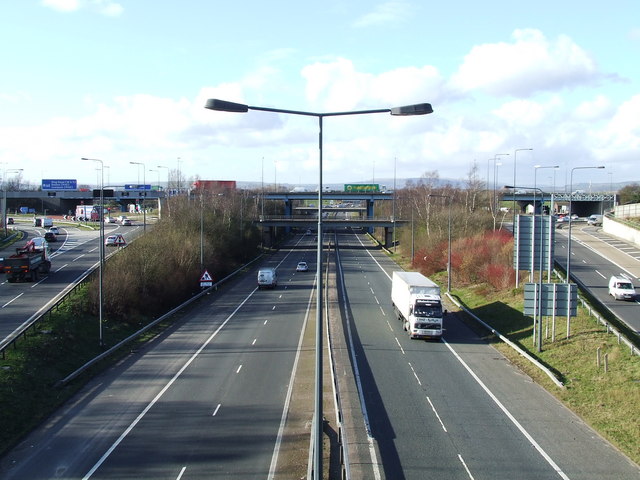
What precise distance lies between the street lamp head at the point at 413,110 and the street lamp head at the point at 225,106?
275 cm

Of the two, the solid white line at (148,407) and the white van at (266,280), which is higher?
the white van at (266,280)

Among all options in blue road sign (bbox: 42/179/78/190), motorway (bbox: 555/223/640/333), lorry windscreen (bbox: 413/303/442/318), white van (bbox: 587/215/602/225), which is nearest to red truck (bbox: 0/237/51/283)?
lorry windscreen (bbox: 413/303/442/318)

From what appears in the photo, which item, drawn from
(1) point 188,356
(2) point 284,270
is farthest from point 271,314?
(2) point 284,270

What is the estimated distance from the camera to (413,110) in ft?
36.9

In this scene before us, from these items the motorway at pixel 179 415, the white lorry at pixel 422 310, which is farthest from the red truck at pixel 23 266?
the white lorry at pixel 422 310

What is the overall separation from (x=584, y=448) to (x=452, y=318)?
2491cm

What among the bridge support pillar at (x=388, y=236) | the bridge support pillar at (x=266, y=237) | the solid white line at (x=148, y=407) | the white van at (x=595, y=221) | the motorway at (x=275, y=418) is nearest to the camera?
the motorway at (x=275, y=418)

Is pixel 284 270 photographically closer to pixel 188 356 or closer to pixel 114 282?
pixel 114 282

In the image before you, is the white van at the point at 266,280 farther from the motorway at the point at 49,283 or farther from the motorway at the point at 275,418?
the motorway at the point at 275,418

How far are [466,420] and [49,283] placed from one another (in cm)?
3779

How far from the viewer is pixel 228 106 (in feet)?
35.9

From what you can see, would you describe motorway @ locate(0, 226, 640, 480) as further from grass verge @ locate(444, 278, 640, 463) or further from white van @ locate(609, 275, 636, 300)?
white van @ locate(609, 275, 636, 300)

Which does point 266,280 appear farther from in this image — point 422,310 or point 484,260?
point 422,310

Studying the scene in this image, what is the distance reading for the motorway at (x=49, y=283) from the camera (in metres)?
36.9
